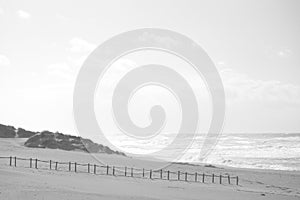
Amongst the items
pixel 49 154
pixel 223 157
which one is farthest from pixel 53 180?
pixel 223 157

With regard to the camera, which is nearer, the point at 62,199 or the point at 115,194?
the point at 62,199

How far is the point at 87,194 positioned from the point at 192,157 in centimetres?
5153

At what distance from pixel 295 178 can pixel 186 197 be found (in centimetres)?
2198

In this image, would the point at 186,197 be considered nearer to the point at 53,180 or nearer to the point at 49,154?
the point at 53,180

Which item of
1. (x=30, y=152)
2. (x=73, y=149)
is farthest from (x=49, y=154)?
(x=73, y=149)

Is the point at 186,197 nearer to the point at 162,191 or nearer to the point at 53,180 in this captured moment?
the point at 162,191

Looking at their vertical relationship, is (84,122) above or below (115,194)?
above

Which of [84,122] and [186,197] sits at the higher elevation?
[84,122]

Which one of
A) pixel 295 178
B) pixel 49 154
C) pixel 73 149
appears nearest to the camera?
pixel 295 178

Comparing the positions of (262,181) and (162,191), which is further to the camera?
(262,181)

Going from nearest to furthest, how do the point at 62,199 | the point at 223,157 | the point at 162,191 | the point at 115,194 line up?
the point at 62,199 < the point at 115,194 < the point at 162,191 < the point at 223,157

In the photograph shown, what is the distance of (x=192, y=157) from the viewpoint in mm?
65188

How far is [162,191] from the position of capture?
64.6ft

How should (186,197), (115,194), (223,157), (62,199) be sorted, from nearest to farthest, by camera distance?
(62,199) < (115,194) < (186,197) < (223,157)
